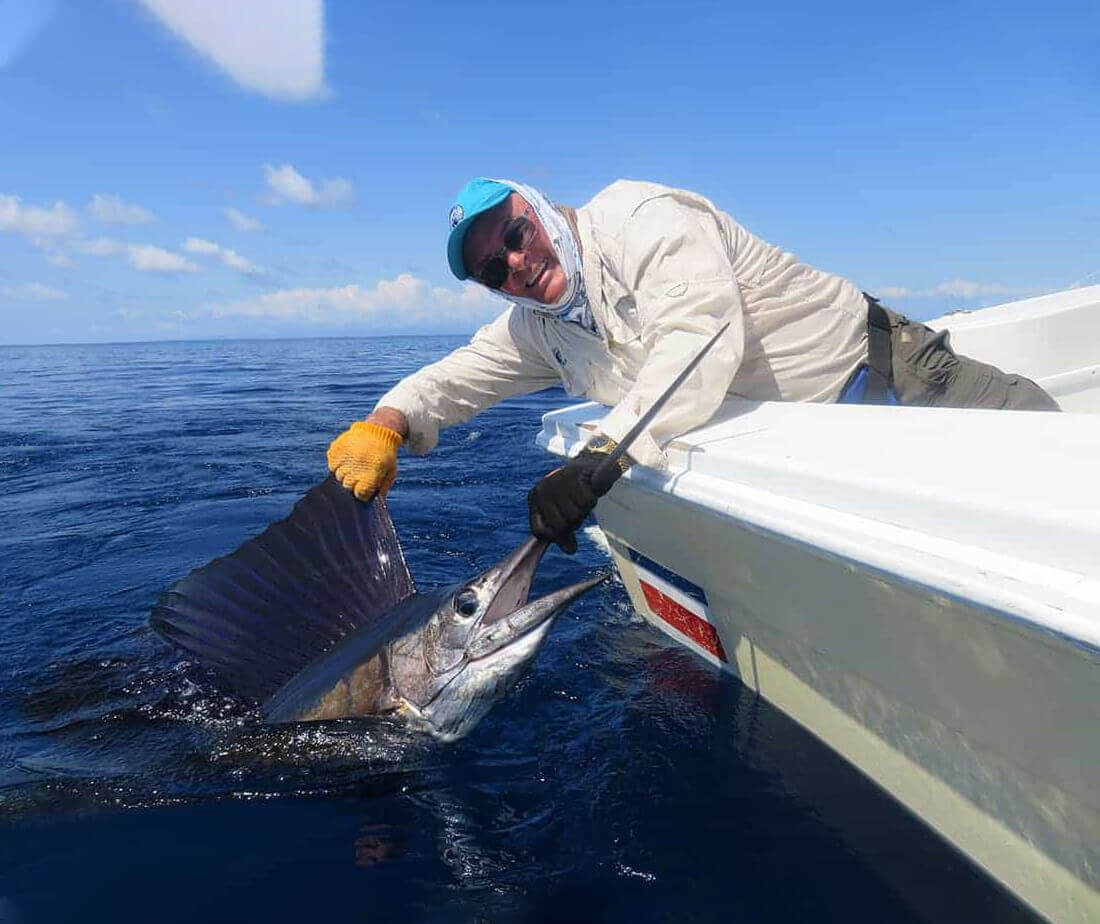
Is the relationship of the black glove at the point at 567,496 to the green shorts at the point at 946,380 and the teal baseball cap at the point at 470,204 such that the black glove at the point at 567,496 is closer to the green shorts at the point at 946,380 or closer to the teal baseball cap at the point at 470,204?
the teal baseball cap at the point at 470,204

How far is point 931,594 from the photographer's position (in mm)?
1225

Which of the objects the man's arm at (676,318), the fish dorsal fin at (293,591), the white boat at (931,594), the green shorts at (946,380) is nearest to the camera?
the white boat at (931,594)

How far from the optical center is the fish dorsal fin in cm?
267

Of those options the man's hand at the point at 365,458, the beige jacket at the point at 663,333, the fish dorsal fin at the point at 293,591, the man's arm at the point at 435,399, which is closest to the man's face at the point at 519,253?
the beige jacket at the point at 663,333

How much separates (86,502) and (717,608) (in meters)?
4.77

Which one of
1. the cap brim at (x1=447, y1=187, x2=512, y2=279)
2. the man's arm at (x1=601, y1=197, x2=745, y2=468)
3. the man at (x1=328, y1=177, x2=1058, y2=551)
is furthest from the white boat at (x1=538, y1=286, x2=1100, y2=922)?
the cap brim at (x1=447, y1=187, x2=512, y2=279)

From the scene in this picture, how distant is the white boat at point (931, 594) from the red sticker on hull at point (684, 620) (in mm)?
144

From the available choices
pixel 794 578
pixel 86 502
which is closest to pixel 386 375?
pixel 86 502

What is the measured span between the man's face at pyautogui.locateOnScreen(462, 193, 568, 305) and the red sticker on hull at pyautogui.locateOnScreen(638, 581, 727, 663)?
3.79 ft

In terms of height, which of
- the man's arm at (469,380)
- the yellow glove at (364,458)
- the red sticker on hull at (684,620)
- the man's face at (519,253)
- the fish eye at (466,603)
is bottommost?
the red sticker on hull at (684,620)

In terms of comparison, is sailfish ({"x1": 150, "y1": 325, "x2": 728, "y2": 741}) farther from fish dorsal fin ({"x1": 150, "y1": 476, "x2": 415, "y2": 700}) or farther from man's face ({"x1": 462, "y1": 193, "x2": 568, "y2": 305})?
man's face ({"x1": 462, "y1": 193, "x2": 568, "y2": 305})

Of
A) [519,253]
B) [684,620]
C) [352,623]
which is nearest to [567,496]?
[519,253]

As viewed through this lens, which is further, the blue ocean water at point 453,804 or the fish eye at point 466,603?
the fish eye at point 466,603

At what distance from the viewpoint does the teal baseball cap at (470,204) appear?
7.09 ft
